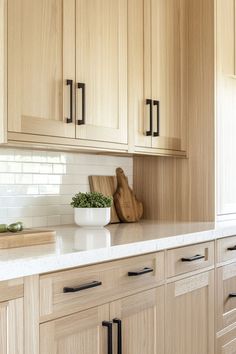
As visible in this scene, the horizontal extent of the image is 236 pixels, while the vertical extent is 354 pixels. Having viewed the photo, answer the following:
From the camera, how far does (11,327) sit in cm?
137

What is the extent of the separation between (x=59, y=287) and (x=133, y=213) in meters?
1.36

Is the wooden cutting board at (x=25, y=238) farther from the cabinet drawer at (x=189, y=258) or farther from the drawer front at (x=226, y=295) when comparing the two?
the drawer front at (x=226, y=295)

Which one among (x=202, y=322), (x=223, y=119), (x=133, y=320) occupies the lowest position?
(x=202, y=322)

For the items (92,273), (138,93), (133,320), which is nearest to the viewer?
(92,273)

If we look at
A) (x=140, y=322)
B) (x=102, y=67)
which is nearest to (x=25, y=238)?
(x=140, y=322)

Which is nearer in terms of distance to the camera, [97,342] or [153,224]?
[97,342]

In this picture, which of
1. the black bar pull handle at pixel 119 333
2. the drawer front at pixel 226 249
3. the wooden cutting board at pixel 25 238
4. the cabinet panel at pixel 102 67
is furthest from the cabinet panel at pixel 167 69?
the black bar pull handle at pixel 119 333

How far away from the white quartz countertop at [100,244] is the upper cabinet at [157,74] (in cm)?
46

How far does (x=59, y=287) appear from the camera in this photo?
5.05 feet

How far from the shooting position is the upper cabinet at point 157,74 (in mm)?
2541

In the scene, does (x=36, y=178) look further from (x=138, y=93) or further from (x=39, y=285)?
(x=39, y=285)

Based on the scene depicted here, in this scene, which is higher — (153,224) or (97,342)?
(153,224)

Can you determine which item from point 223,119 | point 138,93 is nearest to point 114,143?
point 138,93

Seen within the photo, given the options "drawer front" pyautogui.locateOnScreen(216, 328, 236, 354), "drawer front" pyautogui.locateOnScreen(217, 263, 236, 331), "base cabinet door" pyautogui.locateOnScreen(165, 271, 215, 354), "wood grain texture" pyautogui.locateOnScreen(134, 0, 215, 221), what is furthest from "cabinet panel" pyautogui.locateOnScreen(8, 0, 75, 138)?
"drawer front" pyautogui.locateOnScreen(216, 328, 236, 354)
